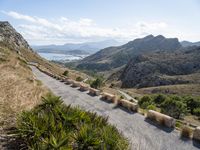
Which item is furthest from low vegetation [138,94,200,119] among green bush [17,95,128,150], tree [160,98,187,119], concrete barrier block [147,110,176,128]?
green bush [17,95,128,150]

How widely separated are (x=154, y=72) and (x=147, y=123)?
14822cm

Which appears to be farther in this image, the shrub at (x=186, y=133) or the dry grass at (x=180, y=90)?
the dry grass at (x=180, y=90)

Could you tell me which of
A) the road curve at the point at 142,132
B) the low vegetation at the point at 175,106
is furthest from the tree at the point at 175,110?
the road curve at the point at 142,132

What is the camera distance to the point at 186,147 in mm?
12906

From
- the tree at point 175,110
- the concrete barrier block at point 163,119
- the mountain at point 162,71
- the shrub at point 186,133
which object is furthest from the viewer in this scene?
the mountain at point 162,71

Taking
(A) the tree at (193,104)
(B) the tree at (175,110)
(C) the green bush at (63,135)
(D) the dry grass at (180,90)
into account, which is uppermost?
(C) the green bush at (63,135)

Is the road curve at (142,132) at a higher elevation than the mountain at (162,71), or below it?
higher

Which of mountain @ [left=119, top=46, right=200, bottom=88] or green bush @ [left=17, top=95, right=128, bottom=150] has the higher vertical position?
green bush @ [left=17, top=95, right=128, bottom=150]

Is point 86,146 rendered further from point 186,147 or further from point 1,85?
point 1,85

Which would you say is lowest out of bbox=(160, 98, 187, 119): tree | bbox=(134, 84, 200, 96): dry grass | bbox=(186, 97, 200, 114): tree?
bbox=(134, 84, 200, 96): dry grass

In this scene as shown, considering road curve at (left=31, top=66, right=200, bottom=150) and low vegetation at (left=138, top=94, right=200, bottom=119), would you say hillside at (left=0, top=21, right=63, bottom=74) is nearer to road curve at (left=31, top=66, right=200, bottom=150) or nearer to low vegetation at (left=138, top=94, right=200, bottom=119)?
low vegetation at (left=138, top=94, right=200, bottom=119)

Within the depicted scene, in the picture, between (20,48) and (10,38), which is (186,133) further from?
(10,38)

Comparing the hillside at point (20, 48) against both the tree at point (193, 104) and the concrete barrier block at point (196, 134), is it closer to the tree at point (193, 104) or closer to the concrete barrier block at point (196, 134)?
the tree at point (193, 104)

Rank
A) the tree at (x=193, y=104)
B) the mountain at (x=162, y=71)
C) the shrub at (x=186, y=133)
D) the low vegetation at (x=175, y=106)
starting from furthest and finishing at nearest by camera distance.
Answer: the mountain at (x=162, y=71), the tree at (x=193, y=104), the low vegetation at (x=175, y=106), the shrub at (x=186, y=133)
